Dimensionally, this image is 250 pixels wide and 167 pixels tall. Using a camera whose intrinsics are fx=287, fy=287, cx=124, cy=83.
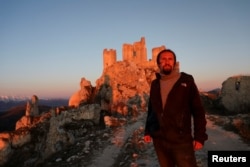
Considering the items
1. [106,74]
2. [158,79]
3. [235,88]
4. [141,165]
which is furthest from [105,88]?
[158,79]

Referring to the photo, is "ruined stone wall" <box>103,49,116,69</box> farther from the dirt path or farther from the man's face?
the man's face

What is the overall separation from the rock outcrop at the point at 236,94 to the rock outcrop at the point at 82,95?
913 inches

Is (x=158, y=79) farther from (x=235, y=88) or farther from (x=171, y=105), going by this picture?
(x=235, y=88)

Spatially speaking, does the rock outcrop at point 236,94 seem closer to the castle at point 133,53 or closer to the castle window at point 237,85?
the castle window at point 237,85

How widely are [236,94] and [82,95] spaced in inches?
1028

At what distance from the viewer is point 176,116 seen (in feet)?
16.2

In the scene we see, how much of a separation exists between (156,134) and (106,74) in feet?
141

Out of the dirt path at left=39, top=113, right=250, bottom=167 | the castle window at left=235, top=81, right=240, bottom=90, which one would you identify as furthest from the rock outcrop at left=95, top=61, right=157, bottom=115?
the dirt path at left=39, top=113, right=250, bottom=167

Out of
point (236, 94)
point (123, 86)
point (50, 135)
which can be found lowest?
point (50, 135)

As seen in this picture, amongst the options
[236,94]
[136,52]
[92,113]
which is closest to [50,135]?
[92,113]

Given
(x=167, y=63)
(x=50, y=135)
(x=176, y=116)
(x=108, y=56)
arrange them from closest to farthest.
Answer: (x=176, y=116)
(x=167, y=63)
(x=50, y=135)
(x=108, y=56)

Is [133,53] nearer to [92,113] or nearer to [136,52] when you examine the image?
[136,52]

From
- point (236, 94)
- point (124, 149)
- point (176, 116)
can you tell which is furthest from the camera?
point (236, 94)

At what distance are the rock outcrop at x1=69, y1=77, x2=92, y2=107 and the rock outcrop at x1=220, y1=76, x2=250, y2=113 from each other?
2320cm
